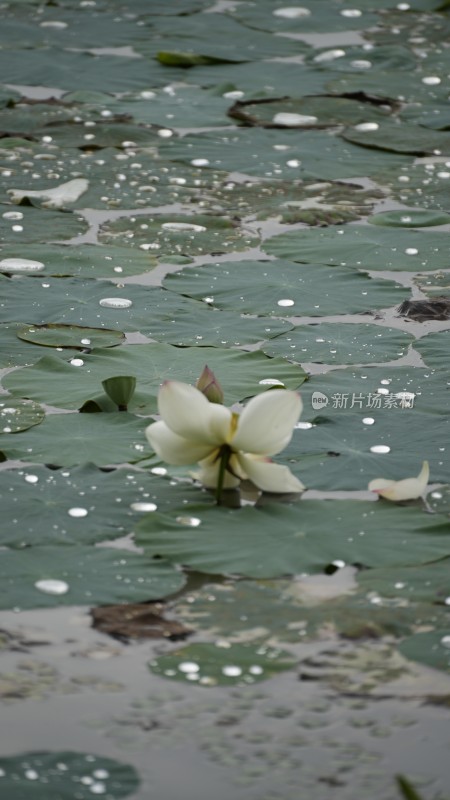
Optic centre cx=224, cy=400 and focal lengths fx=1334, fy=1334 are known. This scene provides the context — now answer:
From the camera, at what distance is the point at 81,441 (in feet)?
5.60

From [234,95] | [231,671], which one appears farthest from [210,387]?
[234,95]

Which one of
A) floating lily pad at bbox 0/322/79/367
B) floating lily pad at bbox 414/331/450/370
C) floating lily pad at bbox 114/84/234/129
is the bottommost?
floating lily pad at bbox 414/331/450/370

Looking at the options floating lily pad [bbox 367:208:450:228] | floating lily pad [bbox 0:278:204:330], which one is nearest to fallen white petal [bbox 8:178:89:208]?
floating lily pad [bbox 0:278:204:330]

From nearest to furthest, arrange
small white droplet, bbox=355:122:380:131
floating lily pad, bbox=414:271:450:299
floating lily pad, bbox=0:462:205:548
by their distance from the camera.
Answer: floating lily pad, bbox=0:462:205:548 → floating lily pad, bbox=414:271:450:299 → small white droplet, bbox=355:122:380:131

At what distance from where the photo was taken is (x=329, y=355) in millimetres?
2021

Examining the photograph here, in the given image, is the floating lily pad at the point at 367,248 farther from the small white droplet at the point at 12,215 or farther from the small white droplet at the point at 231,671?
the small white droplet at the point at 231,671

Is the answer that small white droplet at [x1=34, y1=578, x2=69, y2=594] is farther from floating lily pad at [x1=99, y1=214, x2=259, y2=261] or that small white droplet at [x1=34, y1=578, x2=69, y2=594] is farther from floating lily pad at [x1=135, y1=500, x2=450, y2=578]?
floating lily pad at [x1=99, y1=214, x2=259, y2=261]

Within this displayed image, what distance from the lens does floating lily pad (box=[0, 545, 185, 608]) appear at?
1369 mm

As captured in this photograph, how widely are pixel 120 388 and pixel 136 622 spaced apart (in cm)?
50

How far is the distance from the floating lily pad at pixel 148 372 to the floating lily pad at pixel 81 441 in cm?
5

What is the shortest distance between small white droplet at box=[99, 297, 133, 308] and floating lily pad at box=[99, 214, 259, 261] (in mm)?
204

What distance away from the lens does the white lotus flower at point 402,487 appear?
1551 mm

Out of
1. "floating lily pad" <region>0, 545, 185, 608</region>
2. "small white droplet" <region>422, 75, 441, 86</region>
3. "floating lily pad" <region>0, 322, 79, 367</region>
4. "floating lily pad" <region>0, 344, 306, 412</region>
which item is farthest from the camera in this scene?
"small white droplet" <region>422, 75, 441, 86</region>

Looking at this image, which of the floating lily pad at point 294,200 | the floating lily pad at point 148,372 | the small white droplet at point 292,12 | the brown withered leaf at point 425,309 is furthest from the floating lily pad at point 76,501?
the small white droplet at point 292,12
